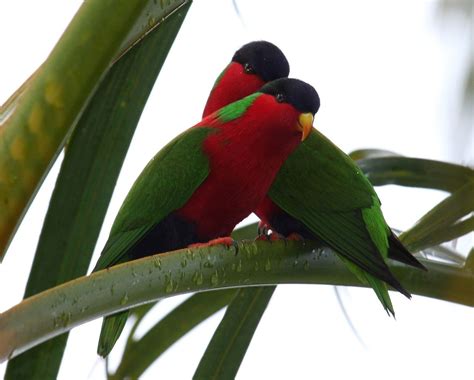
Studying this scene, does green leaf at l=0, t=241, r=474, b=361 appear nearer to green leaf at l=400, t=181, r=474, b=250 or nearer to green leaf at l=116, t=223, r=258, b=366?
green leaf at l=400, t=181, r=474, b=250

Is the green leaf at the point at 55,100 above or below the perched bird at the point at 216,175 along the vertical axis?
below

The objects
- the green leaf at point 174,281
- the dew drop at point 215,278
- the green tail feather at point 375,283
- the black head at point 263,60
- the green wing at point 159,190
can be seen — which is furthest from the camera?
the black head at point 263,60

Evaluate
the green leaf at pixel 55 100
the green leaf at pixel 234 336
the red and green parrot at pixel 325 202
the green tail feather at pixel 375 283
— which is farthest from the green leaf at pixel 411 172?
the green leaf at pixel 55 100

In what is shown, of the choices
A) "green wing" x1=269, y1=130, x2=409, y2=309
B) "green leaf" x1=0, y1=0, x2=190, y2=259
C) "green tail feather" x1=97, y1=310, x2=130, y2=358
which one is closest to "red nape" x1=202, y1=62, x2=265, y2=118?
"green wing" x1=269, y1=130, x2=409, y2=309

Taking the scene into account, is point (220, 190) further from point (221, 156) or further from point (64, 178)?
point (64, 178)

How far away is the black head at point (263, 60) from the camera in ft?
3.74

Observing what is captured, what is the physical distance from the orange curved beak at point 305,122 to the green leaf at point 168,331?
10.5 inches

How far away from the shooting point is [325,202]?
3.40ft

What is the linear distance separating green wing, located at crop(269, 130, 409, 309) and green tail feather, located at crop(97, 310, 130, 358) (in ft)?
1.03

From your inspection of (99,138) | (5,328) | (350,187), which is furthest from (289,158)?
(5,328)

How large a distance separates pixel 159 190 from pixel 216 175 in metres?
0.09

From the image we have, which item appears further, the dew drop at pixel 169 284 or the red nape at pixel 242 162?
the red nape at pixel 242 162

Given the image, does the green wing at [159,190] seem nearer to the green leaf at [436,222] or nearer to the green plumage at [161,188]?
the green plumage at [161,188]

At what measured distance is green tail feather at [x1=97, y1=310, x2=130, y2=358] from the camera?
2.77 ft
